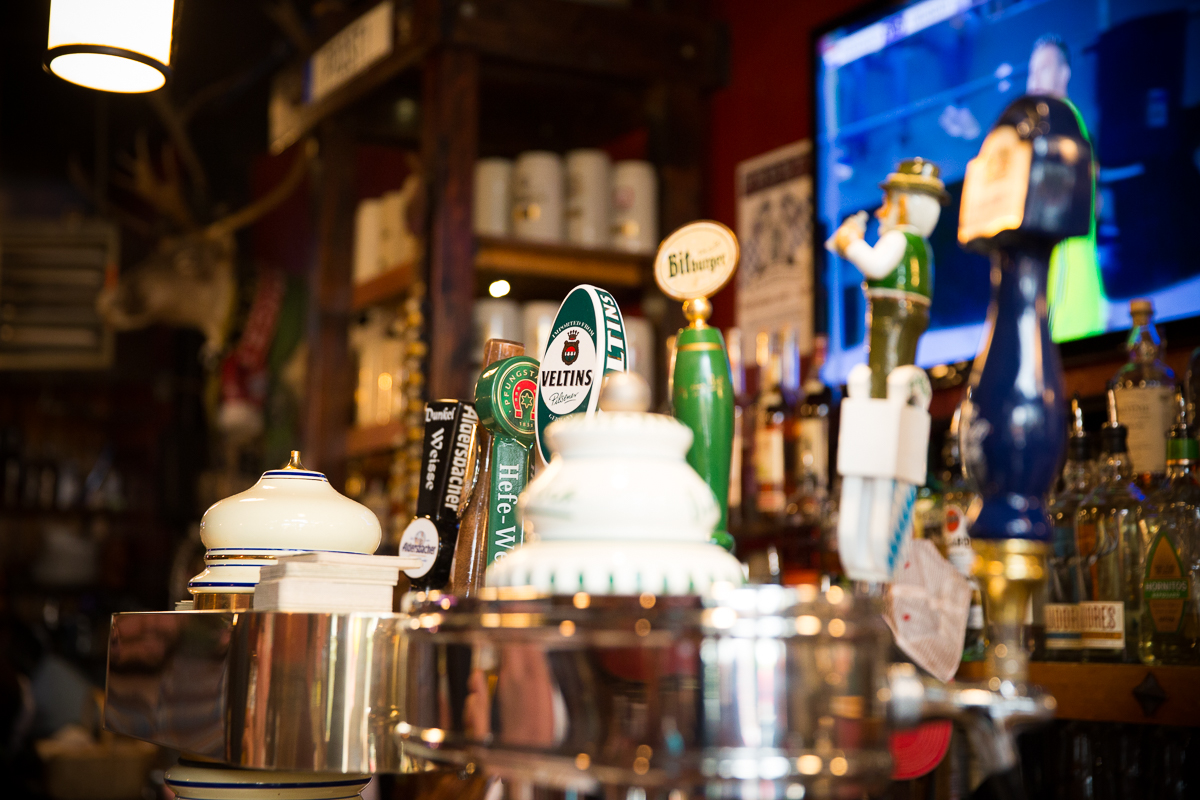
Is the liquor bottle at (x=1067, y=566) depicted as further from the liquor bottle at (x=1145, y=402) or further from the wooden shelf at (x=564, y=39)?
the wooden shelf at (x=564, y=39)

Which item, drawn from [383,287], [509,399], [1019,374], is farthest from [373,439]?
[1019,374]

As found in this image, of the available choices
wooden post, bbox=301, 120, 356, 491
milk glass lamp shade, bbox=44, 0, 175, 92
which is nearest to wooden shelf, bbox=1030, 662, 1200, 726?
milk glass lamp shade, bbox=44, 0, 175, 92

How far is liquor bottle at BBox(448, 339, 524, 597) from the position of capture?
1016 mm

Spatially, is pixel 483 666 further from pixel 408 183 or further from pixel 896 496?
pixel 408 183

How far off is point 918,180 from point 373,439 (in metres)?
2.37

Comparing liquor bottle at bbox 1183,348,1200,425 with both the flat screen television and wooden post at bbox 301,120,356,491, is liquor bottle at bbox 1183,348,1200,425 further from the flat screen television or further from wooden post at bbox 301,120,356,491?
wooden post at bbox 301,120,356,491

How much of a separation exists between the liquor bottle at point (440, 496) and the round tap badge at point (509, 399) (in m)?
0.08

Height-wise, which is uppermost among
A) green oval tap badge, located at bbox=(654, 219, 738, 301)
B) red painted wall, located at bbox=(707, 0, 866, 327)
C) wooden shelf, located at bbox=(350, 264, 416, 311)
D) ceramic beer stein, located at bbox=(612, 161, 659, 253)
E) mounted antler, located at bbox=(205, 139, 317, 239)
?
mounted antler, located at bbox=(205, 139, 317, 239)

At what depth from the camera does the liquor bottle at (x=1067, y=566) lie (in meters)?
1.33

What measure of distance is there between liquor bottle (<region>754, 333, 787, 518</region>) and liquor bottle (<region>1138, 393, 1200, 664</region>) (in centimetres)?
98

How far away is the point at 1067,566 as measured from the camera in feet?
4.53

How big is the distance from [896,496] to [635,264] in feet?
6.96

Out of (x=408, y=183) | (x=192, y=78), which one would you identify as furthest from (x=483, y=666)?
(x=192, y=78)

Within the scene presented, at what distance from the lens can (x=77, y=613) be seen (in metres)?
6.82
